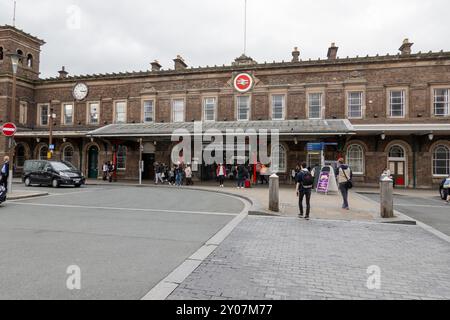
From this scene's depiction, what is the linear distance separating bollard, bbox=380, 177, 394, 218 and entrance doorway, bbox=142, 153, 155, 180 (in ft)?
67.0

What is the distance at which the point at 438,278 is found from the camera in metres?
4.44

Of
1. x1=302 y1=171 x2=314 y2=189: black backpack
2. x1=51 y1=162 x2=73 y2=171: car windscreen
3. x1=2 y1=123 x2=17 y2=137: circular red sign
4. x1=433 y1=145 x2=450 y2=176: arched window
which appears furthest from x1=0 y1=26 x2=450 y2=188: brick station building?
x1=302 y1=171 x2=314 y2=189: black backpack

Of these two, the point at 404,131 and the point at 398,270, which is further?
the point at 404,131

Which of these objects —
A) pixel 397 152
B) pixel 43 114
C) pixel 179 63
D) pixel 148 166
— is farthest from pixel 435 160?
pixel 43 114

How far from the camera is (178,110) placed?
1009 inches

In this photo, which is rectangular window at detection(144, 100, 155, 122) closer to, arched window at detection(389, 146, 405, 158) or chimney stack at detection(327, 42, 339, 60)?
chimney stack at detection(327, 42, 339, 60)

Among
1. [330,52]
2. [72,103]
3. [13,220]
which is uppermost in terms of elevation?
[330,52]

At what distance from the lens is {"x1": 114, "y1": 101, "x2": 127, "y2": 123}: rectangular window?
2706cm

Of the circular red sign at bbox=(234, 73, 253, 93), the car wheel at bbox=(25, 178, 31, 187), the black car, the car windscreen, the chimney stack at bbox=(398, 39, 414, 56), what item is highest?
the chimney stack at bbox=(398, 39, 414, 56)
